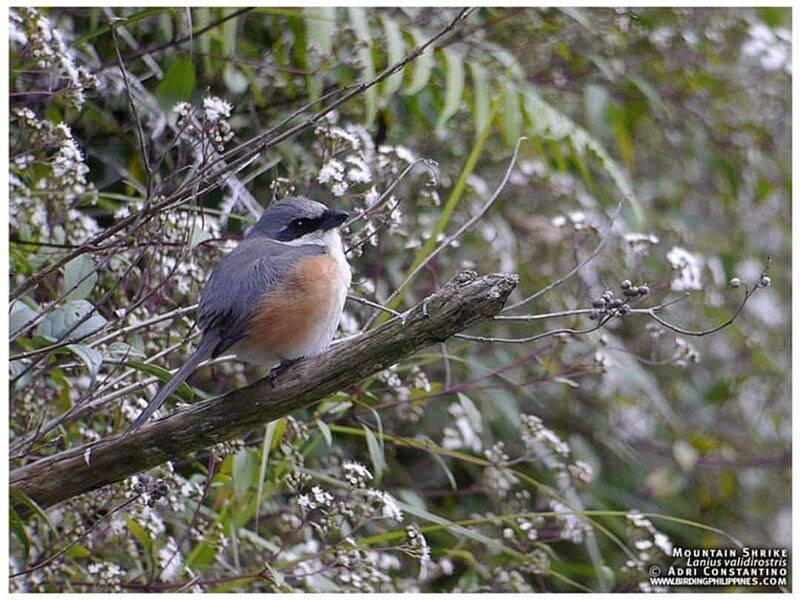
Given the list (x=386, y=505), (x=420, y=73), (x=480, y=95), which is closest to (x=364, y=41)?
(x=420, y=73)

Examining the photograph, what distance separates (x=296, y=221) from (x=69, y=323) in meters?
0.75

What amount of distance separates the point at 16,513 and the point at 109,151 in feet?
6.09

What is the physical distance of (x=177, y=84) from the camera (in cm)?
386

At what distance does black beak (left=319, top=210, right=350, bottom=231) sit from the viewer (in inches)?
127

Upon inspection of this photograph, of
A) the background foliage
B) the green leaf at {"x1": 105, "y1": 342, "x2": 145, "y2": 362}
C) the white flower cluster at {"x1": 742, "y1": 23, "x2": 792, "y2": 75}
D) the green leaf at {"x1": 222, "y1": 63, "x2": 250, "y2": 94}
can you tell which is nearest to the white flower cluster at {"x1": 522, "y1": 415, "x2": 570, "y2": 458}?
the background foliage

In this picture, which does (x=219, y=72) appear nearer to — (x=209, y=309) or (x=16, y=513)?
(x=209, y=309)

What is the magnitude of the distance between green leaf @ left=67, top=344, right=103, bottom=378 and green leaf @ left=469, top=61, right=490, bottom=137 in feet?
6.21

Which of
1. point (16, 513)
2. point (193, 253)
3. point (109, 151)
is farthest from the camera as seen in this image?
point (109, 151)

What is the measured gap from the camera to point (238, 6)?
3992 millimetres

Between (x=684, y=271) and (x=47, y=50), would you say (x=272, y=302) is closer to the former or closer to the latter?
(x=47, y=50)

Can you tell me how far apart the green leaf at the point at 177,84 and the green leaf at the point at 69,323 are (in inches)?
45.5

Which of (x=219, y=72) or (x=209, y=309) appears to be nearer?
(x=209, y=309)

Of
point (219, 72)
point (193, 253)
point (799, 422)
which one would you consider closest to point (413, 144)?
point (219, 72)

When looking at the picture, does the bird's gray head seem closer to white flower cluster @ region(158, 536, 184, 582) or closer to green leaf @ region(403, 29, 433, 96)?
green leaf @ region(403, 29, 433, 96)
